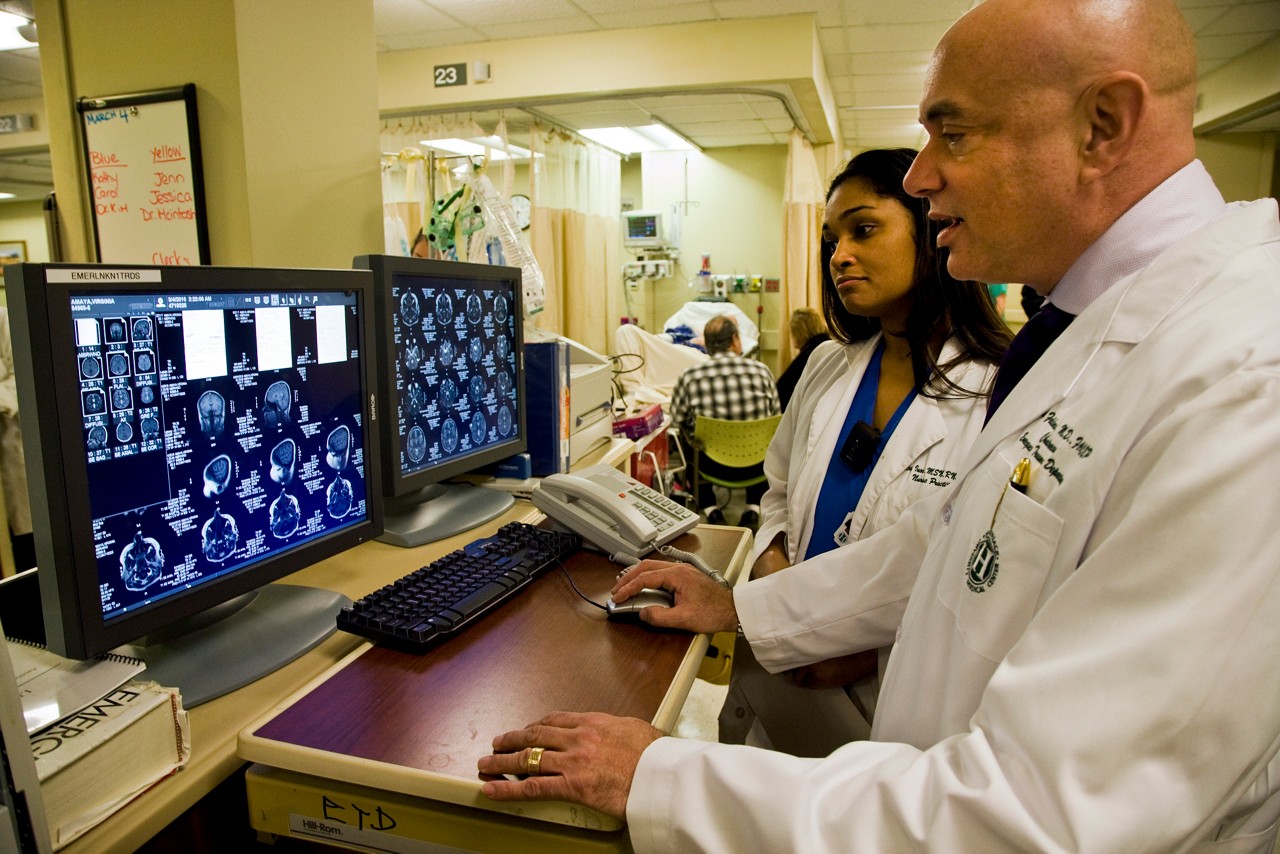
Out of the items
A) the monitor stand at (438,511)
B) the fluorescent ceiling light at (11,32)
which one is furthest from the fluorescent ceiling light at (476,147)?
A: the monitor stand at (438,511)

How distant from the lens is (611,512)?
1.39 metres

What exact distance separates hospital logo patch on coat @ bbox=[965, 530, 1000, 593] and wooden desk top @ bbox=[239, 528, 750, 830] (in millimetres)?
369

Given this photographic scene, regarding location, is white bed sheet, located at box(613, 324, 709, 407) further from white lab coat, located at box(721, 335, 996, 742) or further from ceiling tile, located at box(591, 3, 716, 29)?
white lab coat, located at box(721, 335, 996, 742)

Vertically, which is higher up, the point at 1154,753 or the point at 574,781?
the point at 1154,753

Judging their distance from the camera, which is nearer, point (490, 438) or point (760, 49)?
point (490, 438)

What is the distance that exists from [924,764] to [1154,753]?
0.18 metres

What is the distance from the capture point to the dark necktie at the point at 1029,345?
871mm

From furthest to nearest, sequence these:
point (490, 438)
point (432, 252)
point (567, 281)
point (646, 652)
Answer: point (567, 281) < point (432, 252) < point (490, 438) < point (646, 652)

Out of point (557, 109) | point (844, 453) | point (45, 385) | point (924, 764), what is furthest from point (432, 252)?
point (557, 109)

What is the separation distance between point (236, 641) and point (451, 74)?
4.60 meters

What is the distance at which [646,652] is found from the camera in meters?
1.03

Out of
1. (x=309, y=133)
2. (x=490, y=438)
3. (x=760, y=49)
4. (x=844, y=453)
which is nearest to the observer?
(x=844, y=453)

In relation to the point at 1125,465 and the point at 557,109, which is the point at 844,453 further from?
the point at 557,109

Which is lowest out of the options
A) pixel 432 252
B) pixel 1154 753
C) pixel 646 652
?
pixel 646 652
